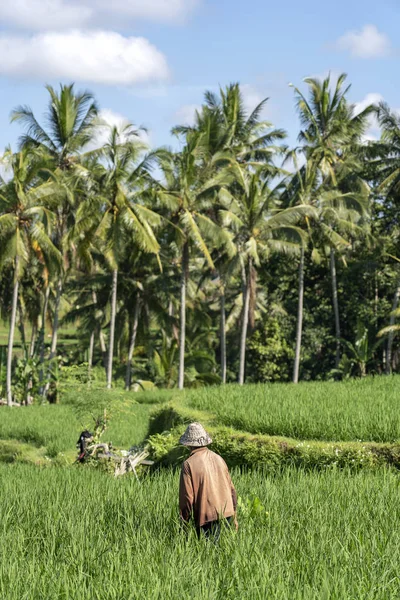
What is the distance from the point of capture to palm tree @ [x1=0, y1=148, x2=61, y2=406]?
974 inches

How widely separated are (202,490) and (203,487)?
24 mm

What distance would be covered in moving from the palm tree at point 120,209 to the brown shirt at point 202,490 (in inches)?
790

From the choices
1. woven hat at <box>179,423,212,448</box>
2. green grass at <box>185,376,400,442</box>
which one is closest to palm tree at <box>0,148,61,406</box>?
green grass at <box>185,376,400,442</box>

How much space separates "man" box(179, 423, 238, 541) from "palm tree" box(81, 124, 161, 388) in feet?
65.7

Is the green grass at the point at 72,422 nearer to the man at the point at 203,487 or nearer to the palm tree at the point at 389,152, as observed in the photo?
the man at the point at 203,487

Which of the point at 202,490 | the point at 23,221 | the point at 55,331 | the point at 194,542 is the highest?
the point at 23,221

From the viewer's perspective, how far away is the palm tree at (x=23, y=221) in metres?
24.7

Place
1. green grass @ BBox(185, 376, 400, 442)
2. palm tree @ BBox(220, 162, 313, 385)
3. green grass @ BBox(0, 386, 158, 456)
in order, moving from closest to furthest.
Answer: green grass @ BBox(185, 376, 400, 442) < green grass @ BBox(0, 386, 158, 456) < palm tree @ BBox(220, 162, 313, 385)

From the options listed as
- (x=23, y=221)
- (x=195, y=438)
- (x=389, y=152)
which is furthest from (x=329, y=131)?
(x=195, y=438)

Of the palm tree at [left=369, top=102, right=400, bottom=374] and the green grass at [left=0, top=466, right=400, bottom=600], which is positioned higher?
the palm tree at [left=369, top=102, right=400, bottom=374]

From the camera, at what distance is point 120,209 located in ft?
86.0

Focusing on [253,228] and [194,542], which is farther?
[253,228]

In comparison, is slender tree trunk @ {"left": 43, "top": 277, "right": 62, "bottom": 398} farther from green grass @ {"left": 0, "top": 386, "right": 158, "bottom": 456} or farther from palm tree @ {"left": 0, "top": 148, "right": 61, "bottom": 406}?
green grass @ {"left": 0, "top": 386, "right": 158, "bottom": 456}

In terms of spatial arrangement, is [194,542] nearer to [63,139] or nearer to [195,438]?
[195,438]
